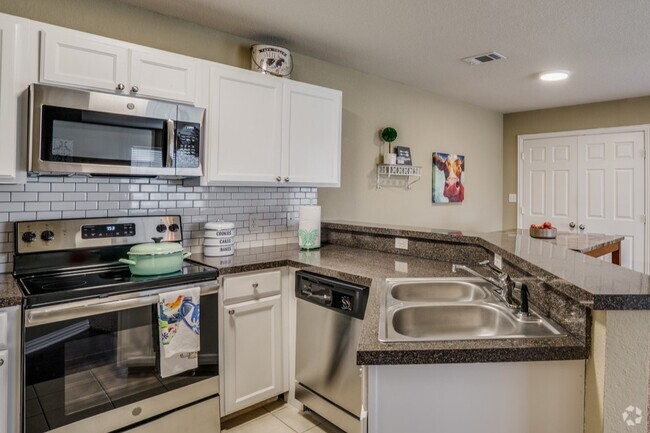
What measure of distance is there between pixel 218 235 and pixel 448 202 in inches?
121

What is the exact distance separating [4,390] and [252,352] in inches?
44.6

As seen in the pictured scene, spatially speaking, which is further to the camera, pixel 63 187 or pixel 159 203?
pixel 159 203

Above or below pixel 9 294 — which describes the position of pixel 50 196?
above

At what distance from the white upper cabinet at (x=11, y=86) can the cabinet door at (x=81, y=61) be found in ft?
0.26

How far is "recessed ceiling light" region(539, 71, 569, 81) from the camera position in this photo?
3715mm

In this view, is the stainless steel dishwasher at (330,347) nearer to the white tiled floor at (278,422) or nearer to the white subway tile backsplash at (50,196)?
the white tiled floor at (278,422)

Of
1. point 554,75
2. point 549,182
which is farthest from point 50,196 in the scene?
point 549,182

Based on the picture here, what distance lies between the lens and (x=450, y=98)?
4777 mm

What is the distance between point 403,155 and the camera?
4152mm

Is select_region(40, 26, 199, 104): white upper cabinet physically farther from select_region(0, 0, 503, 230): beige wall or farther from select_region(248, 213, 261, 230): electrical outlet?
select_region(248, 213, 261, 230): electrical outlet

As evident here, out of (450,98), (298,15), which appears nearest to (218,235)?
(298,15)

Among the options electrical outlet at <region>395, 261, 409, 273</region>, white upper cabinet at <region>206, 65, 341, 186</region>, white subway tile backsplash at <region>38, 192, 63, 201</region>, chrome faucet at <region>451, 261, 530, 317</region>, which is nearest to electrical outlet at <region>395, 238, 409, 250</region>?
electrical outlet at <region>395, 261, 409, 273</region>

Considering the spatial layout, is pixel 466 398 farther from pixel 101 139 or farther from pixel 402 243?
pixel 101 139

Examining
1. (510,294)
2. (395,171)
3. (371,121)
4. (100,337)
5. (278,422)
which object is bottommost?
(278,422)
